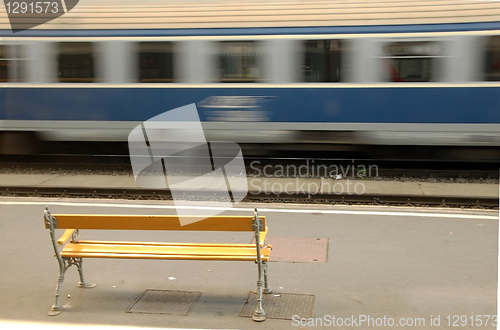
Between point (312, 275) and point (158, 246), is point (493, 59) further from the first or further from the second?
point (158, 246)

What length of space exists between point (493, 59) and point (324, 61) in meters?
2.82

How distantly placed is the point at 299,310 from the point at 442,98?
6.18m

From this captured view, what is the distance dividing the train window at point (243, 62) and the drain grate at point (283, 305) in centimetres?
558

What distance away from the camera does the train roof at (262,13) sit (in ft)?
29.0

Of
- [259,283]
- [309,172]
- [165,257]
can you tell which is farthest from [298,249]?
[309,172]

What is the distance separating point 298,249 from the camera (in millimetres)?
5371

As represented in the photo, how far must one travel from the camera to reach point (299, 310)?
4.01 meters

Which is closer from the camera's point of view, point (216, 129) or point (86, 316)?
point (86, 316)

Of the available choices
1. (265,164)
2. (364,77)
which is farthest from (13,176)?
(364,77)

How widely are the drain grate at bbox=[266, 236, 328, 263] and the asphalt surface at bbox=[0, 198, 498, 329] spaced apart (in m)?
0.11

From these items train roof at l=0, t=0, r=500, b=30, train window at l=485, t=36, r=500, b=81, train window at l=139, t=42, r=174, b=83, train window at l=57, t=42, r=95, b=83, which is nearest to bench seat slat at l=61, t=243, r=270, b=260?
train window at l=139, t=42, r=174, b=83

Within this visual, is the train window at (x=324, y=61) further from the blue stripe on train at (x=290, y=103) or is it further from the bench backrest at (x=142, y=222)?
the bench backrest at (x=142, y=222)

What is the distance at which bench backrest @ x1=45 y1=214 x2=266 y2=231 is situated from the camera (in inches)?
152

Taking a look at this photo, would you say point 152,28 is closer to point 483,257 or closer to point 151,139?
point 151,139
